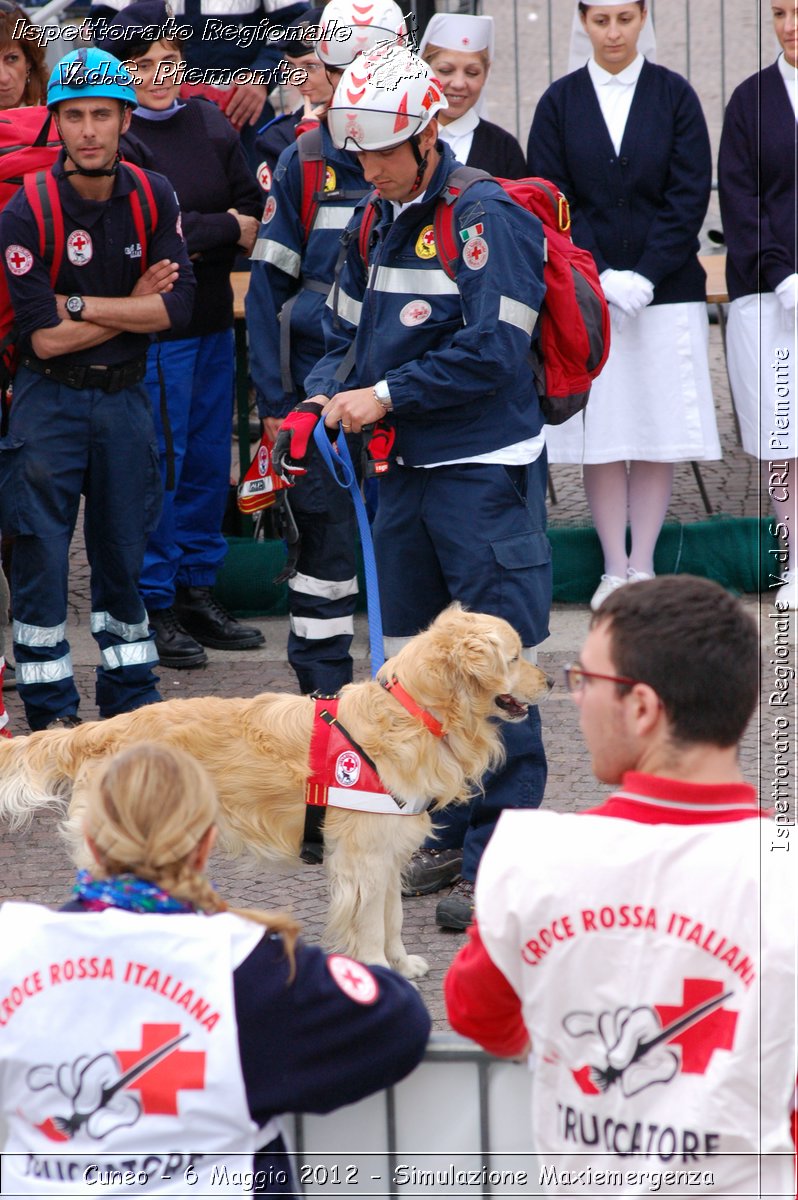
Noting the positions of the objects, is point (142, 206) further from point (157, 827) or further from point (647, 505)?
point (157, 827)

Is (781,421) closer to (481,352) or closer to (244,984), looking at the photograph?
(481,352)

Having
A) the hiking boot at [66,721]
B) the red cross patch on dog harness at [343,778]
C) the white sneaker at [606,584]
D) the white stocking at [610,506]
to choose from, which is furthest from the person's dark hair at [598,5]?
the red cross patch on dog harness at [343,778]

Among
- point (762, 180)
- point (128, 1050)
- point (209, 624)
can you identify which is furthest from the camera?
point (209, 624)

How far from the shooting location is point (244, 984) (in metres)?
2.23

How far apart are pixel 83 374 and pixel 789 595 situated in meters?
3.51

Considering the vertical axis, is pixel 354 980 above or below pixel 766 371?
below

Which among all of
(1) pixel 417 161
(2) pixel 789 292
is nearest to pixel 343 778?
(1) pixel 417 161

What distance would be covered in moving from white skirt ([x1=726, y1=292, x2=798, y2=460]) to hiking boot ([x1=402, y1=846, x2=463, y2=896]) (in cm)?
285

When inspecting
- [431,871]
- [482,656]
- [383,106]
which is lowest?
[431,871]

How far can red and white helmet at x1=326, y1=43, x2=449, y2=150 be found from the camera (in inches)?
173

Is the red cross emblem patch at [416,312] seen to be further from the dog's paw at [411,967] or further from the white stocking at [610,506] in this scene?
the white stocking at [610,506]

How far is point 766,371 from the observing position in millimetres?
7301

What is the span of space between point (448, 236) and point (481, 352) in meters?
0.39

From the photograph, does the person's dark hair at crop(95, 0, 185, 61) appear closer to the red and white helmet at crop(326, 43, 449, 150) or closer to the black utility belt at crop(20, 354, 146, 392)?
the black utility belt at crop(20, 354, 146, 392)
